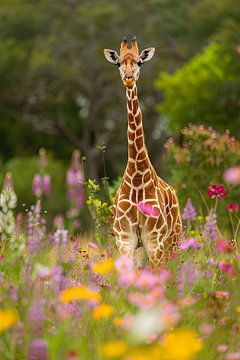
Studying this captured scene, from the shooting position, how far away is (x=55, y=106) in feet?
140

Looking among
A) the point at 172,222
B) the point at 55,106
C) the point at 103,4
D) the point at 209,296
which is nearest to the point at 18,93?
the point at 55,106

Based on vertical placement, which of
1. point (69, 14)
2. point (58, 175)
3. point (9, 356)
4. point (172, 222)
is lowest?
point (9, 356)

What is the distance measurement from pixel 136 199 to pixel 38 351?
10.7 feet

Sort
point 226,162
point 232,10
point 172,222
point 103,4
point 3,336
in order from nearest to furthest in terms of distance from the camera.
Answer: point 3,336 < point 172,222 < point 226,162 < point 232,10 < point 103,4

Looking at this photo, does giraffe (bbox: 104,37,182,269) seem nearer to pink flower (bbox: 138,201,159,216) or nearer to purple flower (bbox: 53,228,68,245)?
pink flower (bbox: 138,201,159,216)

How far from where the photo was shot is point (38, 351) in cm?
342

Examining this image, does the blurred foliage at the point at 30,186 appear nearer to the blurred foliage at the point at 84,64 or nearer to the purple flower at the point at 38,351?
the blurred foliage at the point at 84,64

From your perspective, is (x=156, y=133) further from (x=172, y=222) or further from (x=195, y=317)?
(x=195, y=317)

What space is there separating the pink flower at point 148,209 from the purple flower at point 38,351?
2.76 meters

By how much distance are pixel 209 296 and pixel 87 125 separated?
37160 mm

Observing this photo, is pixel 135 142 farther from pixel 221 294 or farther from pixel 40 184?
pixel 221 294

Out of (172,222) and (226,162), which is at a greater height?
(226,162)

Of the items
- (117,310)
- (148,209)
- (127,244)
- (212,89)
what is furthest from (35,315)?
(212,89)

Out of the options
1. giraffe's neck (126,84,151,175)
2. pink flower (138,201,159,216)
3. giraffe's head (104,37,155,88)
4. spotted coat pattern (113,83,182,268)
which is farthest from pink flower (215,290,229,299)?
giraffe's head (104,37,155,88)
